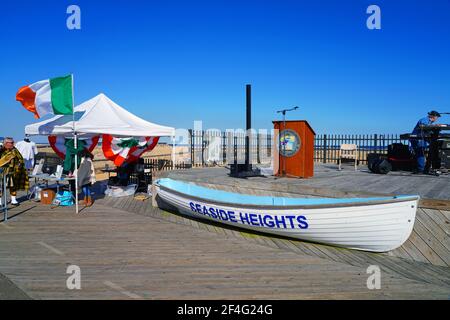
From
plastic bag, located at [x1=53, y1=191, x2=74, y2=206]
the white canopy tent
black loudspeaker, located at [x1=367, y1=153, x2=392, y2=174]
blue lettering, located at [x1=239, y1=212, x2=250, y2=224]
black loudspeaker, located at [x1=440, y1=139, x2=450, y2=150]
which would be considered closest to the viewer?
blue lettering, located at [x1=239, y1=212, x2=250, y2=224]

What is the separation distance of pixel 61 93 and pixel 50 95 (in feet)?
0.91

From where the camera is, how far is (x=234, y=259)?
16.8 feet

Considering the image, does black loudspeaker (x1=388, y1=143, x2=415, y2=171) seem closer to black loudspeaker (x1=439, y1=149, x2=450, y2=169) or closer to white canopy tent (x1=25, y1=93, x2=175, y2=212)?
black loudspeaker (x1=439, y1=149, x2=450, y2=169)

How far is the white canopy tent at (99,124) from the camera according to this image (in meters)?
9.02

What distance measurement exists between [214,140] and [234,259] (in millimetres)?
11992

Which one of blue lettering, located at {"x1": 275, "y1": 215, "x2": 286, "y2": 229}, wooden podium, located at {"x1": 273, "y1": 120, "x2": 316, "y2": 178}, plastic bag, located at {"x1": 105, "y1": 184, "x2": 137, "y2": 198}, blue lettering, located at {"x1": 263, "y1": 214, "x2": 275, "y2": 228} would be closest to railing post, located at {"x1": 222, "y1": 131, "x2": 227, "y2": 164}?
plastic bag, located at {"x1": 105, "y1": 184, "x2": 137, "y2": 198}

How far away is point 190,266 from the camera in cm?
479

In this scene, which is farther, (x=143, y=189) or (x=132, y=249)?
(x=143, y=189)

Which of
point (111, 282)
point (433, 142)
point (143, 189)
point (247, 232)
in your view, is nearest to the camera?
point (111, 282)

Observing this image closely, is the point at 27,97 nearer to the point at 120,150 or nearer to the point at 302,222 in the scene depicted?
the point at 120,150

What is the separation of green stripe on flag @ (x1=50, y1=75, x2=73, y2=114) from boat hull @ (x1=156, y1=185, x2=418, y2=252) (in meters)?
4.92

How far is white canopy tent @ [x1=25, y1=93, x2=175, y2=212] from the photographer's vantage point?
902cm
